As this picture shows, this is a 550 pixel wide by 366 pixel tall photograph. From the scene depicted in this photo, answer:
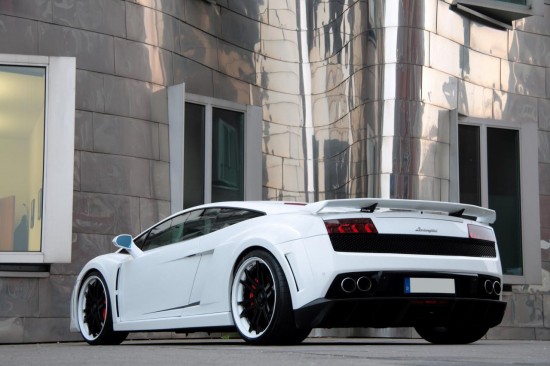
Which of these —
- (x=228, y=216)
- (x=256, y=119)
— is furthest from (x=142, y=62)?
(x=228, y=216)

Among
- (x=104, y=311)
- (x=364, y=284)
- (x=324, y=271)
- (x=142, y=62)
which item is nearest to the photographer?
(x=324, y=271)

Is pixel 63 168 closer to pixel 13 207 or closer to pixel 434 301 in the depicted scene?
pixel 13 207

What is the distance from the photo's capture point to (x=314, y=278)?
7934mm

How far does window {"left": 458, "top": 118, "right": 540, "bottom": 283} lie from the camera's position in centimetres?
1470

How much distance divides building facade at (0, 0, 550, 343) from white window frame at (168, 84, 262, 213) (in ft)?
0.06

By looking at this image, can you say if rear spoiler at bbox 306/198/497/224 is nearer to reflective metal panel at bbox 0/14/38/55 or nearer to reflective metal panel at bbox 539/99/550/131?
reflective metal panel at bbox 0/14/38/55

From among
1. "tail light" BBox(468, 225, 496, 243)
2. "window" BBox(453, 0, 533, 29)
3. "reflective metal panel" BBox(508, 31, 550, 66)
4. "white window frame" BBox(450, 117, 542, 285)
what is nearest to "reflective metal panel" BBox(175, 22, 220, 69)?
"window" BBox(453, 0, 533, 29)

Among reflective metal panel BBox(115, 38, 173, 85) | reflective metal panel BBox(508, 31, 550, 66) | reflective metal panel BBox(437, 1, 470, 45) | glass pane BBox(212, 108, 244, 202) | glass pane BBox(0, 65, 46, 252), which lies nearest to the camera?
glass pane BBox(0, 65, 46, 252)

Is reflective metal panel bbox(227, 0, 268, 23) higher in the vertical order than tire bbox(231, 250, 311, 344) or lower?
higher

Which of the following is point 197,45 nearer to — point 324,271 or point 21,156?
point 21,156

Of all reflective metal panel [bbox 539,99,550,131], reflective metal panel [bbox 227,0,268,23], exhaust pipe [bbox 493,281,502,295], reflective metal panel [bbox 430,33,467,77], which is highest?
reflective metal panel [bbox 227,0,268,23]

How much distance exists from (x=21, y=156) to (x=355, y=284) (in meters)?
5.25

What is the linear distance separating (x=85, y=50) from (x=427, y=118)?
4156 mm

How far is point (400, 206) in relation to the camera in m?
8.45
